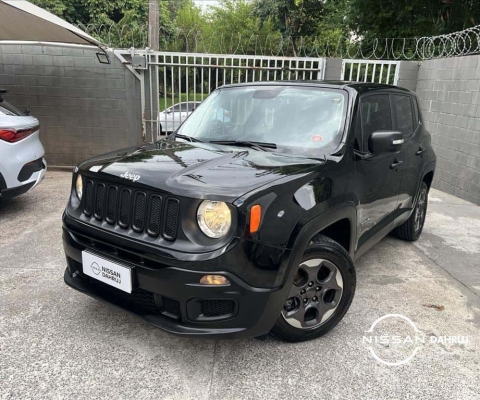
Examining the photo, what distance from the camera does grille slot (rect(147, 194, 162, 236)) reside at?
227 cm

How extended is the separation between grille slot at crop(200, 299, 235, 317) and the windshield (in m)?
1.25

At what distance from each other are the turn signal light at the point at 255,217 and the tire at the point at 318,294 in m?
0.48

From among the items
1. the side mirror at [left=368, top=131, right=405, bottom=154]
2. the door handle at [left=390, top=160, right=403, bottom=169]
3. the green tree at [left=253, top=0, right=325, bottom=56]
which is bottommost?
the door handle at [left=390, top=160, right=403, bottom=169]

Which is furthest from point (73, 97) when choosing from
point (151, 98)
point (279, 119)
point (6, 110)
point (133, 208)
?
point (133, 208)

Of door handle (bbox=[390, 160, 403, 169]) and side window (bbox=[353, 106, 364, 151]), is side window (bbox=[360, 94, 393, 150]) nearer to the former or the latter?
side window (bbox=[353, 106, 364, 151])

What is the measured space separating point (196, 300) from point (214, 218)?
0.45 meters

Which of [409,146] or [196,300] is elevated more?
[409,146]

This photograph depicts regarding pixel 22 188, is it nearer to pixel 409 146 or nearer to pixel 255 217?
pixel 255 217

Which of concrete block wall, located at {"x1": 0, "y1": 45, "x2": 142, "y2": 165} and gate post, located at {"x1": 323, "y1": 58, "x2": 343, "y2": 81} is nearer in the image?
concrete block wall, located at {"x1": 0, "y1": 45, "x2": 142, "y2": 165}

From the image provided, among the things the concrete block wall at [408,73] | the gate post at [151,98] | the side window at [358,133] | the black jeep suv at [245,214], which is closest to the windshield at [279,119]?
the black jeep suv at [245,214]

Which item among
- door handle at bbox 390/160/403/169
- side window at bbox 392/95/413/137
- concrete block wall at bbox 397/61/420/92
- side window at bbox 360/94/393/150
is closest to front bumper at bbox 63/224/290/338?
side window at bbox 360/94/393/150

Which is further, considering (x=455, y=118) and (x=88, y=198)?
(x=455, y=118)

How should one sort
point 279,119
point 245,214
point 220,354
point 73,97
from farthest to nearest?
point 73,97 → point 279,119 → point 220,354 → point 245,214

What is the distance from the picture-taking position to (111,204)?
8.16 ft
